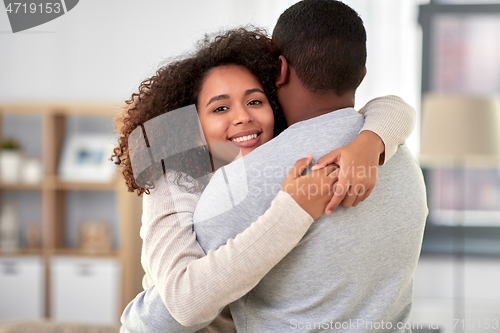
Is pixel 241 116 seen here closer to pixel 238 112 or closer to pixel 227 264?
pixel 238 112

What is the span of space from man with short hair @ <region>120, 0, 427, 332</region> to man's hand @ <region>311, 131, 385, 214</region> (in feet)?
0.08

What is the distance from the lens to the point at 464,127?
2.48m

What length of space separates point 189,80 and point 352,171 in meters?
0.54

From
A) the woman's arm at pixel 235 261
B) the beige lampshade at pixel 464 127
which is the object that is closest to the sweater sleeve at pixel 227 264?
the woman's arm at pixel 235 261

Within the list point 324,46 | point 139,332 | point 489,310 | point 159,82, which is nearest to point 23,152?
point 159,82

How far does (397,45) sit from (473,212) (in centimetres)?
125

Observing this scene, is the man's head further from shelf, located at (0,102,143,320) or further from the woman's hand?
shelf, located at (0,102,143,320)

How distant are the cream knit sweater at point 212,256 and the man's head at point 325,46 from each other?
11cm

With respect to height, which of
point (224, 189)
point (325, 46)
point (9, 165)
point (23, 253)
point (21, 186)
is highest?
point (325, 46)

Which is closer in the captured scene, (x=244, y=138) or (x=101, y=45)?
(x=244, y=138)

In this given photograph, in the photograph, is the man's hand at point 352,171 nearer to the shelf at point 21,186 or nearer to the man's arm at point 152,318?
the man's arm at point 152,318

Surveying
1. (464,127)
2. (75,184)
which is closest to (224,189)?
(464,127)

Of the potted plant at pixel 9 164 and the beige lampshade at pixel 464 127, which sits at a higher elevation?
the beige lampshade at pixel 464 127

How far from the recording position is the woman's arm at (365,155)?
0.79m
